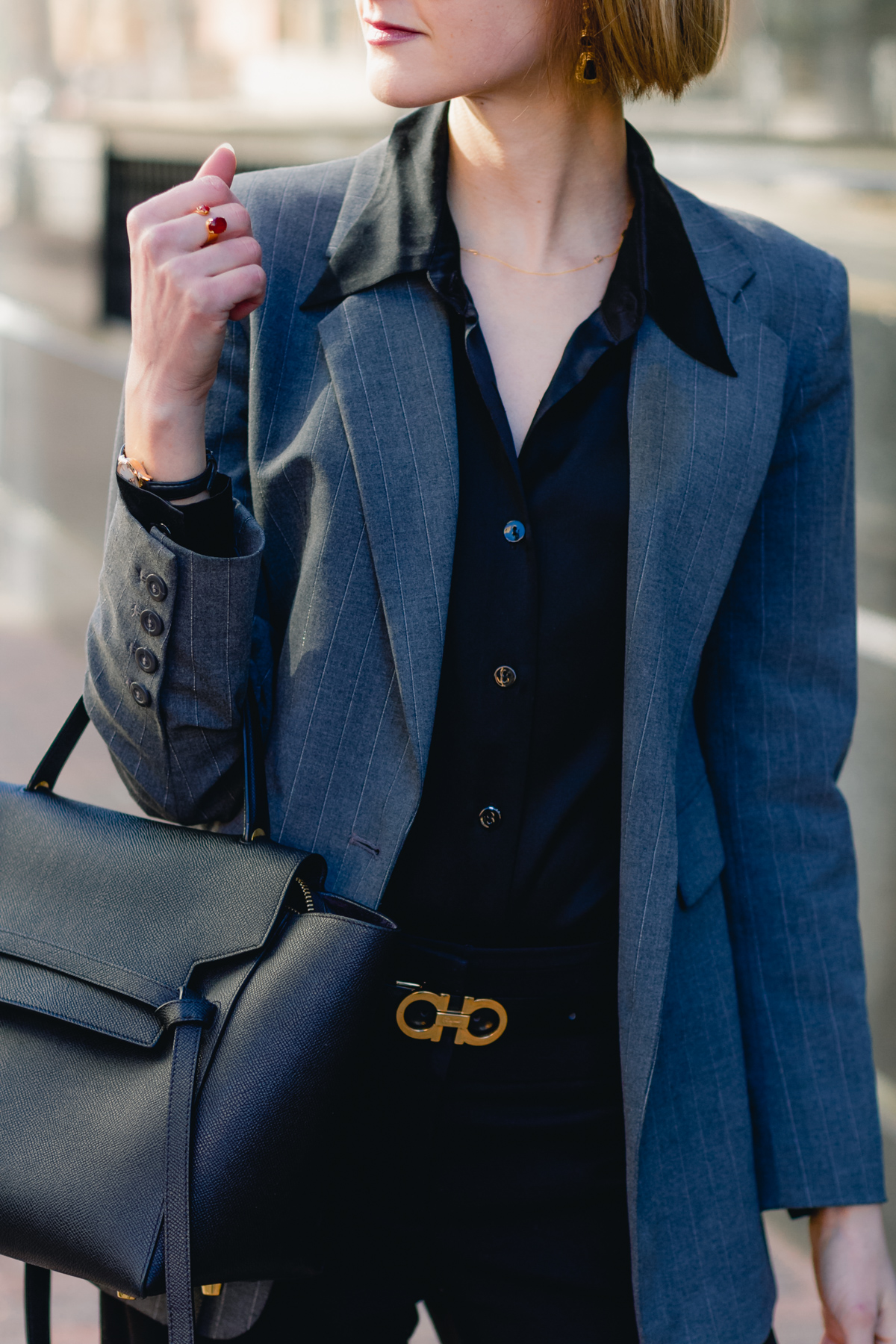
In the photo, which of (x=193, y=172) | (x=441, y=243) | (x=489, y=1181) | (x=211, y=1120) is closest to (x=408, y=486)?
(x=441, y=243)

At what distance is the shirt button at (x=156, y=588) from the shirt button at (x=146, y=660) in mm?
54

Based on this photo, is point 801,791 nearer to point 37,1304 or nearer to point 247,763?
point 247,763

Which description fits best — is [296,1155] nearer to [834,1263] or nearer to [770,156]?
[834,1263]

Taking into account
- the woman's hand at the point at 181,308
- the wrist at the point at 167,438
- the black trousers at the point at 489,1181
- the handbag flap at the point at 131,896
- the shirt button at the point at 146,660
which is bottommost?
the black trousers at the point at 489,1181

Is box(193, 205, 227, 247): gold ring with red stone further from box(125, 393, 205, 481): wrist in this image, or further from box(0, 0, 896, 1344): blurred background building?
box(0, 0, 896, 1344): blurred background building

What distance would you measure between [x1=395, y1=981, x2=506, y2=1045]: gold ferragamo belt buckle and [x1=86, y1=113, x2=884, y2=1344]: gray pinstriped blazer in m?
0.11

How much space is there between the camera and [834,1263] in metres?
1.45

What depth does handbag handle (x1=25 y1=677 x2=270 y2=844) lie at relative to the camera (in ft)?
4.16

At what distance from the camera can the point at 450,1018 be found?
1292mm

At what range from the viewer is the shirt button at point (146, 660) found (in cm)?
122

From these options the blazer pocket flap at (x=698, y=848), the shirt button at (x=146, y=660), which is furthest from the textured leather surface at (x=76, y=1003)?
the blazer pocket flap at (x=698, y=848)

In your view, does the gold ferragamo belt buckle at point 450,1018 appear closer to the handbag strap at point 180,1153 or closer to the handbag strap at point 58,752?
the handbag strap at point 180,1153

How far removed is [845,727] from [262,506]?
0.70 meters

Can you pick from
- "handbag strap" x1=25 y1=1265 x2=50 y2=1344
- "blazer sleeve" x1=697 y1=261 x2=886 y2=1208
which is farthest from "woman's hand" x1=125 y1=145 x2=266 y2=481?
"handbag strap" x1=25 y1=1265 x2=50 y2=1344
